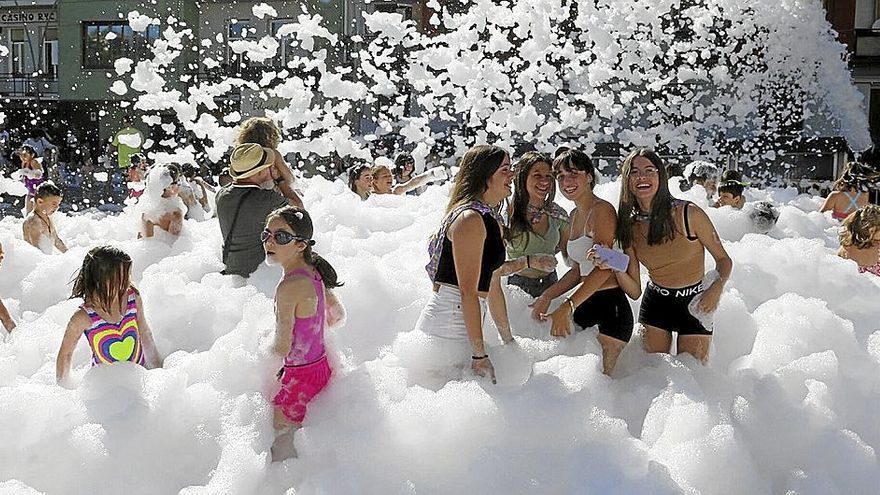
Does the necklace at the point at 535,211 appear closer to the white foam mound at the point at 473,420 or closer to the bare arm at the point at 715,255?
the white foam mound at the point at 473,420

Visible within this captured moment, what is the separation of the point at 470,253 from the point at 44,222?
548 cm

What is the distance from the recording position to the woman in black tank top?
354 cm

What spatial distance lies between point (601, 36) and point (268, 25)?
45.6 feet

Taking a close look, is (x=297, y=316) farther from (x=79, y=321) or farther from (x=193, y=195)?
(x=193, y=195)

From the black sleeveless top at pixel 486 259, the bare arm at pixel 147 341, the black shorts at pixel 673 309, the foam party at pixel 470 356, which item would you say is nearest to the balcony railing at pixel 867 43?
the foam party at pixel 470 356

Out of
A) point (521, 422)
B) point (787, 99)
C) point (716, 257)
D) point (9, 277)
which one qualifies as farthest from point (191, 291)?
point (787, 99)

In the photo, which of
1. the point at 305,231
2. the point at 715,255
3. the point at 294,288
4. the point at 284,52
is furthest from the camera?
the point at 284,52

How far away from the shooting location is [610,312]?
14.0 feet

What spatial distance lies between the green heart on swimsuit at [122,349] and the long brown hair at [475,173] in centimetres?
159

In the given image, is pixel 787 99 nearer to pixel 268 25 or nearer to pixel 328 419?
pixel 268 25

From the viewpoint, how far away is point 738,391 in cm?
424

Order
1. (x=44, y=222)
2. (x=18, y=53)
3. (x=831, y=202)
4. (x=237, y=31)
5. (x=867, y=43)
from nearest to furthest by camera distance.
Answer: (x=44, y=222)
(x=831, y=202)
(x=867, y=43)
(x=237, y=31)
(x=18, y=53)

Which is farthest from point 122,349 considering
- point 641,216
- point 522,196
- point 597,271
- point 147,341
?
point 641,216

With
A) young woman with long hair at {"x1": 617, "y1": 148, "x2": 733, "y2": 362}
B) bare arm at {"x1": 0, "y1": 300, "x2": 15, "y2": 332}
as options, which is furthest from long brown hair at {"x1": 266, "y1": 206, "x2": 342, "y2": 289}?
A: bare arm at {"x1": 0, "y1": 300, "x2": 15, "y2": 332}
